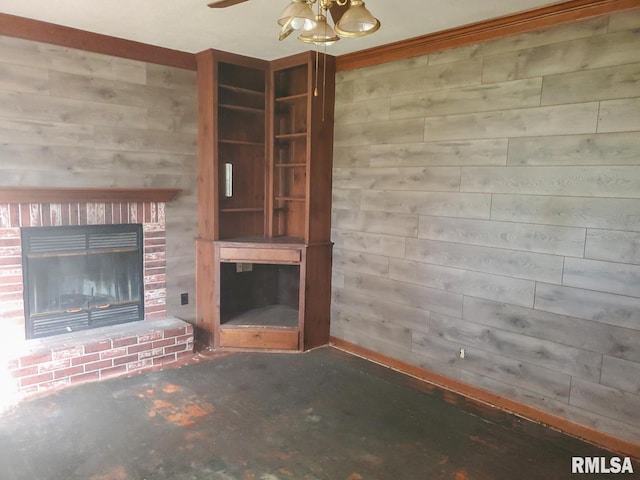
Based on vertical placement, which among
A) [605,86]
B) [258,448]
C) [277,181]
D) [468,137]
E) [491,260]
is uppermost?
[605,86]

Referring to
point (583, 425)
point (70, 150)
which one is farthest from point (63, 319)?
point (583, 425)

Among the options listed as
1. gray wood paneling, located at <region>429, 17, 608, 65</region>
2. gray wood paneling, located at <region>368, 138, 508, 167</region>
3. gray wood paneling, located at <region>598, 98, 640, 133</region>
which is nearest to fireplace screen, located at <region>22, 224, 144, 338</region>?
gray wood paneling, located at <region>368, 138, 508, 167</region>

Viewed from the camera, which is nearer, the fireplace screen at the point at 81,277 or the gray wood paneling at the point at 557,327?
the gray wood paneling at the point at 557,327

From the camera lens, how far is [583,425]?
2.80 metres

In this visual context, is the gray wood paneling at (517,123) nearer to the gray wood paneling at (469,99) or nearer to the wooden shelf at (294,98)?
the gray wood paneling at (469,99)

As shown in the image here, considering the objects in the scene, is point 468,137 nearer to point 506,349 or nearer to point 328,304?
point 506,349

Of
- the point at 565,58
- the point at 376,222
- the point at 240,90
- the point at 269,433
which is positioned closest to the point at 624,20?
the point at 565,58

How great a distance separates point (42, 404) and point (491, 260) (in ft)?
10.1

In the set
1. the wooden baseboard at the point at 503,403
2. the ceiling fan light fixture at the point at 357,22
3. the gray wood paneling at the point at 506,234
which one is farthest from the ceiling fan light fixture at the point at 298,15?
the wooden baseboard at the point at 503,403

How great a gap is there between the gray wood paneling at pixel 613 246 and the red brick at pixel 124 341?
3148 millimetres

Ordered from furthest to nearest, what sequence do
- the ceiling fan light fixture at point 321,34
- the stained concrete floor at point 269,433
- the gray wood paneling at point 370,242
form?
the gray wood paneling at point 370,242
the stained concrete floor at point 269,433
the ceiling fan light fixture at point 321,34

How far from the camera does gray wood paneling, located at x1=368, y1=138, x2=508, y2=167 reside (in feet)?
10.1

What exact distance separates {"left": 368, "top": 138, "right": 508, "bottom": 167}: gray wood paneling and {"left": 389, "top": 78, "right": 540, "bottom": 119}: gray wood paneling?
22cm

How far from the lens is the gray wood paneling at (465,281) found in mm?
3027
